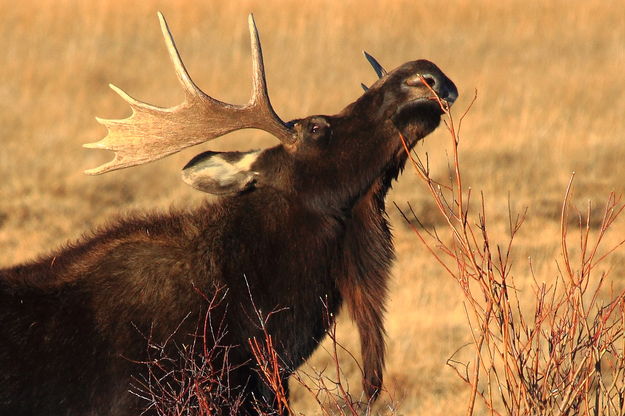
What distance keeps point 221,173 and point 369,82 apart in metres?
10.3

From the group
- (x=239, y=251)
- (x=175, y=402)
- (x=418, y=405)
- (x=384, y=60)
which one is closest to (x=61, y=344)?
(x=175, y=402)

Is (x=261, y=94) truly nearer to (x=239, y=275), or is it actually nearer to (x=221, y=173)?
(x=221, y=173)

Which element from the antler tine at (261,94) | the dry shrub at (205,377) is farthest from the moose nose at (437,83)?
the dry shrub at (205,377)

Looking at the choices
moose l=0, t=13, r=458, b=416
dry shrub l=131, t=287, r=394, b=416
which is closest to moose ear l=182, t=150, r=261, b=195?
moose l=0, t=13, r=458, b=416

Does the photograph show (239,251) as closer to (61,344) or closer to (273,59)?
(61,344)

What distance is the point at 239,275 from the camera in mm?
4977

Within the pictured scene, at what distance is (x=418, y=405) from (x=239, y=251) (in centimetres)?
217

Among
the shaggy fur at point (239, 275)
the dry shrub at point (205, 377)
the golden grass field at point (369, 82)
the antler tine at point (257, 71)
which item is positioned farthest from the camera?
the golden grass field at point (369, 82)

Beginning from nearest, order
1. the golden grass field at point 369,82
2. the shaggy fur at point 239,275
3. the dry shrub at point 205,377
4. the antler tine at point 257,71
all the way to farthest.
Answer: the dry shrub at point 205,377 → the shaggy fur at point 239,275 → the antler tine at point 257,71 → the golden grass field at point 369,82

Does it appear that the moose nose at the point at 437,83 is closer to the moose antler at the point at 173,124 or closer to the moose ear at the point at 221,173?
the moose antler at the point at 173,124

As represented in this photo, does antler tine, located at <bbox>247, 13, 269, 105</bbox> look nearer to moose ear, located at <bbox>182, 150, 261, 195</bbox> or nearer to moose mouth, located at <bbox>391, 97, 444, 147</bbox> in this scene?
moose ear, located at <bbox>182, 150, 261, 195</bbox>

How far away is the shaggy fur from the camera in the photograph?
14.9 feet

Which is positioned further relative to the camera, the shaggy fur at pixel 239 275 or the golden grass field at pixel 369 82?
the golden grass field at pixel 369 82

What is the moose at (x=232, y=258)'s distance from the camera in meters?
4.57
